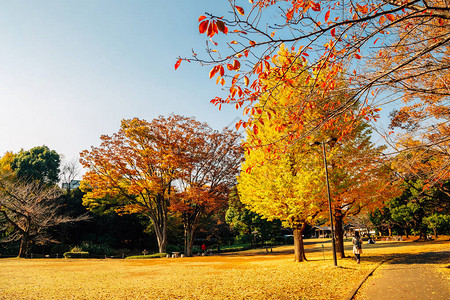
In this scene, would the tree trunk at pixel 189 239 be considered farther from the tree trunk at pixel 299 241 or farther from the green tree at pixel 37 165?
the green tree at pixel 37 165

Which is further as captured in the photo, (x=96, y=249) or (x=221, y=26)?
(x=96, y=249)

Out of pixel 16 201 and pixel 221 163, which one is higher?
pixel 221 163

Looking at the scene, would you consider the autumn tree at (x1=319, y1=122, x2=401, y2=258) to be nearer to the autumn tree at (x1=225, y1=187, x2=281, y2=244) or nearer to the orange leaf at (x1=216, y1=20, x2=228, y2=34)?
the orange leaf at (x1=216, y1=20, x2=228, y2=34)

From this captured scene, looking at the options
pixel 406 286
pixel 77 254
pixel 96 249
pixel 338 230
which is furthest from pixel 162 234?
pixel 406 286

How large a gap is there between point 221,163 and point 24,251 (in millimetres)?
21106

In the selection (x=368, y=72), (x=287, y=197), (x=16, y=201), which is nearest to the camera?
(x=368, y=72)

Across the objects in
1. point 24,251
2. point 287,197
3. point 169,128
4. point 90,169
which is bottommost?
point 24,251

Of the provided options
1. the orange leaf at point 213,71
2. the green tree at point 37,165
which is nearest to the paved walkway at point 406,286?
the orange leaf at point 213,71

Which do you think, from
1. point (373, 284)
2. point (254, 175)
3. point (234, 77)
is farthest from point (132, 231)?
point (234, 77)

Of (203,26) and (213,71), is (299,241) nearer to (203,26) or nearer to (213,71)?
(213,71)

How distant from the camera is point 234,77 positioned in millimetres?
4445

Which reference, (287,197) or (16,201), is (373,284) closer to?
(287,197)

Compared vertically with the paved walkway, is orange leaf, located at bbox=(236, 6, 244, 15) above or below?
above

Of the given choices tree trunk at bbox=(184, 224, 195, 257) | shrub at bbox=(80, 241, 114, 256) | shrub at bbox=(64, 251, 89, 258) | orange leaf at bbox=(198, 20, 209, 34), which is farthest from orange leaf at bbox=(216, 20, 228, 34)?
shrub at bbox=(80, 241, 114, 256)
